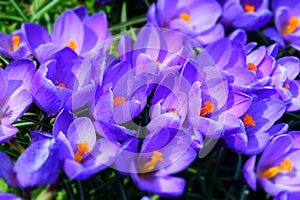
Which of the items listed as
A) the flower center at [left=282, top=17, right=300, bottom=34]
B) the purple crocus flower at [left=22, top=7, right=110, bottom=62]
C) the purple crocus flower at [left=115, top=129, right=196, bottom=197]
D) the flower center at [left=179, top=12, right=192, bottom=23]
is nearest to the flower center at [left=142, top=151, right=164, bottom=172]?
the purple crocus flower at [left=115, top=129, right=196, bottom=197]

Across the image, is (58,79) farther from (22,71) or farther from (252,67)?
(252,67)

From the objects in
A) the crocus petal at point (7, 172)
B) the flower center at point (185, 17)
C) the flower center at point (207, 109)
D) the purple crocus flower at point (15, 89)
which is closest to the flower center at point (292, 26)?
the flower center at point (185, 17)

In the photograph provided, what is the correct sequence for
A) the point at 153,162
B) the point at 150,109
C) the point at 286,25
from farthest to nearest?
1. the point at 286,25
2. the point at 150,109
3. the point at 153,162

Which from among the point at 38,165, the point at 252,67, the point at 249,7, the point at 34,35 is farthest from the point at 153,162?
the point at 249,7

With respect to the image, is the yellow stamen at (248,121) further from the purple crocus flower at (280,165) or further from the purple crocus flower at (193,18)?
the purple crocus flower at (193,18)

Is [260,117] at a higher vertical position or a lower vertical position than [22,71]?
lower

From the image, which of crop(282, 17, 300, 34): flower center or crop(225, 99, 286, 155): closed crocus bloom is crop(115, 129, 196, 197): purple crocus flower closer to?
crop(225, 99, 286, 155): closed crocus bloom

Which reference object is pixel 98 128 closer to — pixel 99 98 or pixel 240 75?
pixel 99 98
